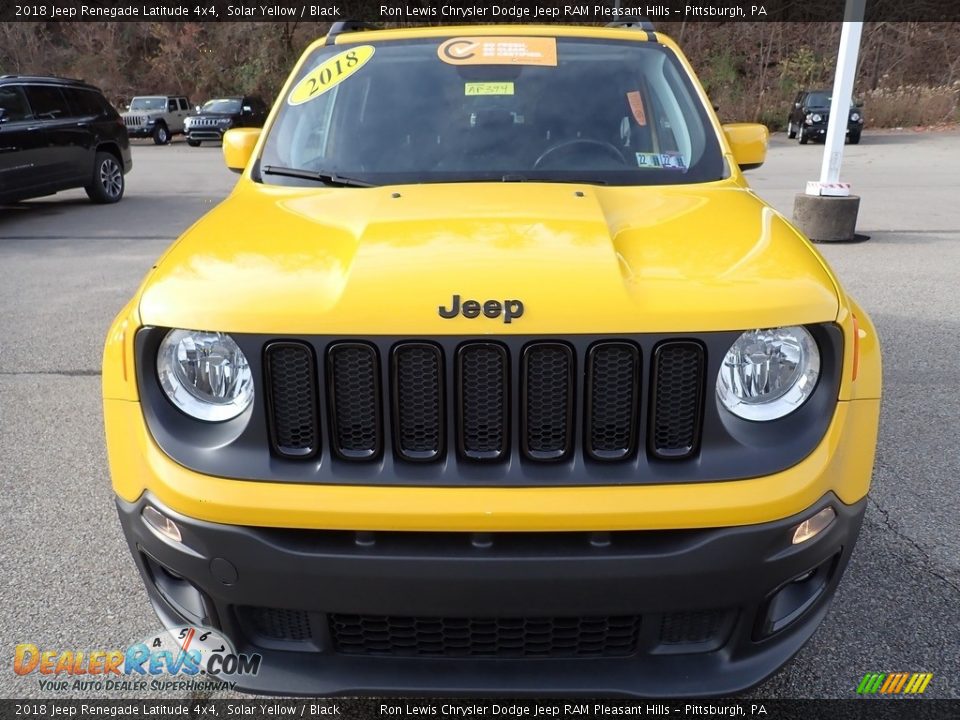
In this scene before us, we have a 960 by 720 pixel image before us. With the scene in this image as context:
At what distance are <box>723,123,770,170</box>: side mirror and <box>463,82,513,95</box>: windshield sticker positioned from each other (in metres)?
0.89

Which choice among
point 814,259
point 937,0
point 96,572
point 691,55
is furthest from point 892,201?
point 937,0

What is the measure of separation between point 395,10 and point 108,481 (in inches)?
1266

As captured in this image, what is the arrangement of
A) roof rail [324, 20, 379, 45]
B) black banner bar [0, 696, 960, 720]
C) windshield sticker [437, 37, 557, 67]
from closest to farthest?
black banner bar [0, 696, 960, 720]
windshield sticker [437, 37, 557, 67]
roof rail [324, 20, 379, 45]

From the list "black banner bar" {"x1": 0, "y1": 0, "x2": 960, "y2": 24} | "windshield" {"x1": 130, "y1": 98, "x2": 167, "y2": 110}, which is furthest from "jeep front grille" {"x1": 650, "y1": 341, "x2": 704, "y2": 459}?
"windshield" {"x1": 130, "y1": 98, "x2": 167, "y2": 110}

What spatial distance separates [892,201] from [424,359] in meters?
12.5

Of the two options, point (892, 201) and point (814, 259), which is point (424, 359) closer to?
point (814, 259)

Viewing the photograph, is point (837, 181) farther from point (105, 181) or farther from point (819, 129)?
point (819, 129)

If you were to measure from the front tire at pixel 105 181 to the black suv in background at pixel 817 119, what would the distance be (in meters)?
20.5

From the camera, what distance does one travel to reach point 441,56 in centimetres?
332

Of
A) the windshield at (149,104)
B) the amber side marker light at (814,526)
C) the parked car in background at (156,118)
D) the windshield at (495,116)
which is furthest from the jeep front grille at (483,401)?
the windshield at (149,104)

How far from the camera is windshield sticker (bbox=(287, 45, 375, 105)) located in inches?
130

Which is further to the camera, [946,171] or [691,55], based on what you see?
[691,55]

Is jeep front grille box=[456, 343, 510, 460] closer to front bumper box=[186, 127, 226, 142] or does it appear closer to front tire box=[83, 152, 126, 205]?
front tire box=[83, 152, 126, 205]

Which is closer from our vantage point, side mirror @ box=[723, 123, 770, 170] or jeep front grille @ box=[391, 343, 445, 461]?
jeep front grille @ box=[391, 343, 445, 461]
